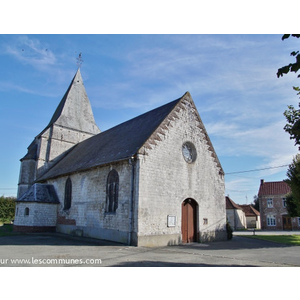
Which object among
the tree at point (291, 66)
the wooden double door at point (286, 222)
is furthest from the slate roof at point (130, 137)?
the wooden double door at point (286, 222)

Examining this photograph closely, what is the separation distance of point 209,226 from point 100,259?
398 inches

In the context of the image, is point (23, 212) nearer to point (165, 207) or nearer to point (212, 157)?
point (165, 207)

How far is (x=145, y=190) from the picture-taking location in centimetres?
1404

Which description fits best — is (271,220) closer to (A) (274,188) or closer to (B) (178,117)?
(A) (274,188)

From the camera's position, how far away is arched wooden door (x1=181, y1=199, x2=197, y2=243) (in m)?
16.0

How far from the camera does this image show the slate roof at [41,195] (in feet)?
69.8

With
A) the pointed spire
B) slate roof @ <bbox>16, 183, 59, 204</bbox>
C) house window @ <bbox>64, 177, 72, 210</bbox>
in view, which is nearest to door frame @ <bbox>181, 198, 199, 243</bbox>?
house window @ <bbox>64, 177, 72, 210</bbox>

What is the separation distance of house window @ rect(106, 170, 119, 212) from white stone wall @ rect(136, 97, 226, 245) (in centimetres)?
219

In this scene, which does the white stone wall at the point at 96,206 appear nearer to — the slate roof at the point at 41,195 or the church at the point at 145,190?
the church at the point at 145,190

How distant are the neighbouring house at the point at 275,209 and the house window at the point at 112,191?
3593 centimetres

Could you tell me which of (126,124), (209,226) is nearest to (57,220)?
(126,124)

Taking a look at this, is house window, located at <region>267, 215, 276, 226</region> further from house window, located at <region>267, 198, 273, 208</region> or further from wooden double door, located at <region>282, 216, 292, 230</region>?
house window, located at <region>267, 198, 273, 208</region>

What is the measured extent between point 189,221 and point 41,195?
12.4 metres

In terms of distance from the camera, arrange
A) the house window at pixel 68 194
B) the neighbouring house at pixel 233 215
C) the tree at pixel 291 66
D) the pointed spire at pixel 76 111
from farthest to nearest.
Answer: the neighbouring house at pixel 233 215
the pointed spire at pixel 76 111
the house window at pixel 68 194
the tree at pixel 291 66
